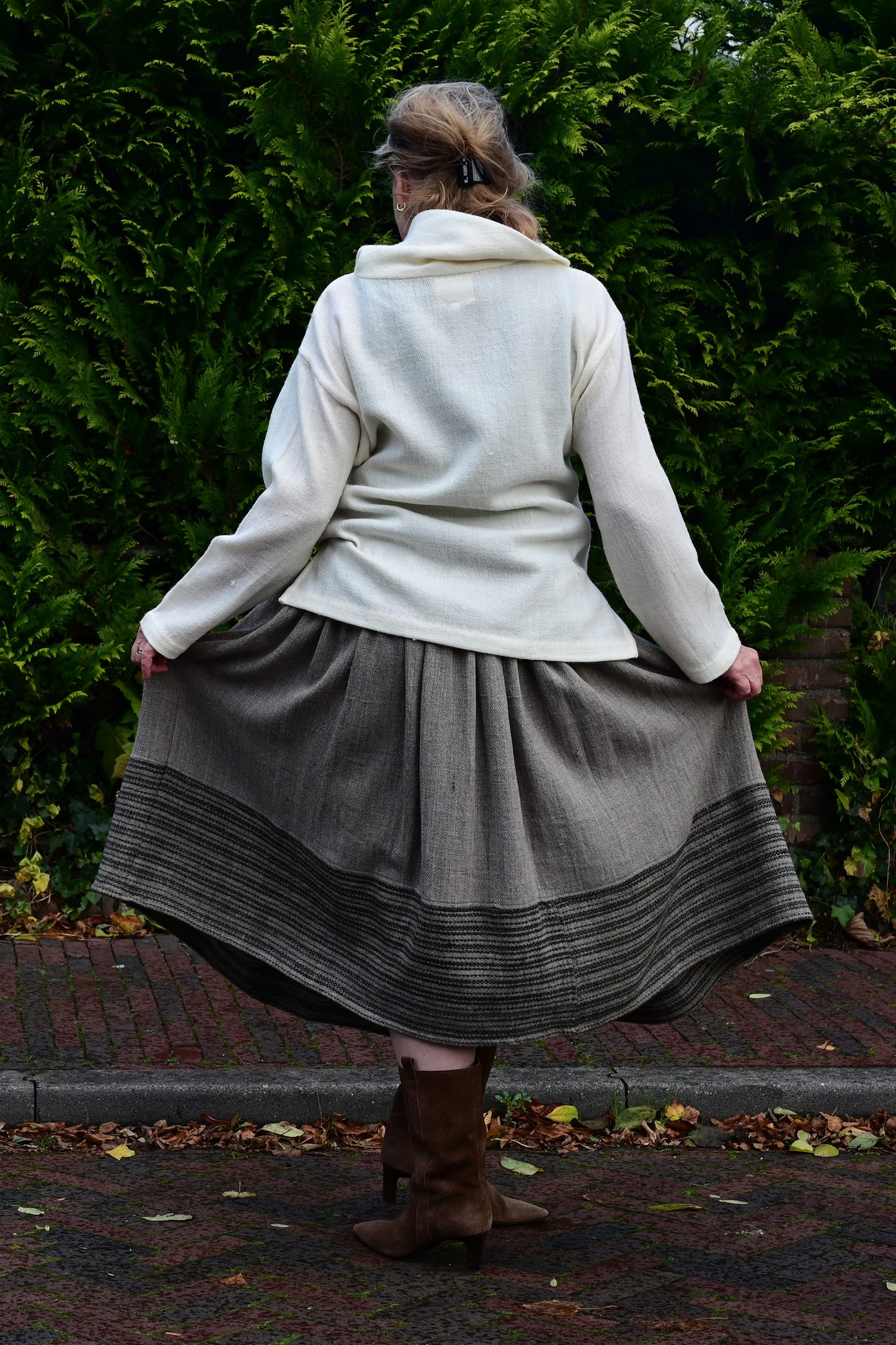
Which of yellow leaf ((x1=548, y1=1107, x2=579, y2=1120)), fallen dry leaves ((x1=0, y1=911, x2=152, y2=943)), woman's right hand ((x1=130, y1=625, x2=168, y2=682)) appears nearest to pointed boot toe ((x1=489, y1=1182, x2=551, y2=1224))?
yellow leaf ((x1=548, y1=1107, x2=579, y2=1120))

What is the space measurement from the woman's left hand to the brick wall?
9.94 feet

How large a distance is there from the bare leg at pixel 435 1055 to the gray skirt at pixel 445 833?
0.06 m

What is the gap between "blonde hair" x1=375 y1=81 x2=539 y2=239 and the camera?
9.37ft

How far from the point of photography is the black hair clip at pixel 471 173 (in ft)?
9.33

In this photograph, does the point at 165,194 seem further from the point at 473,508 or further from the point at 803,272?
the point at 473,508

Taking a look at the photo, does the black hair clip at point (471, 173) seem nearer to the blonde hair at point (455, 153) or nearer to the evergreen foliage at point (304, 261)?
the blonde hair at point (455, 153)

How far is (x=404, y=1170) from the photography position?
311 centimetres

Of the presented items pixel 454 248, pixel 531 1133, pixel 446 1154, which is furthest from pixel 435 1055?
pixel 454 248

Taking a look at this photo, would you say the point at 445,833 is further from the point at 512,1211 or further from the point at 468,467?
the point at 512,1211

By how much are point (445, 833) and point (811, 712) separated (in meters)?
3.61

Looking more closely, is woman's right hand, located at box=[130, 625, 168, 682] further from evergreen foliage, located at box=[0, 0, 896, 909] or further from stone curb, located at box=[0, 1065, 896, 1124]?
evergreen foliage, located at box=[0, 0, 896, 909]

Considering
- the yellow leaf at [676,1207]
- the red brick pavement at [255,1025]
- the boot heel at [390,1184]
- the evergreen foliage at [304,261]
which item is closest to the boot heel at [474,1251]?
the boot heel at [390,1184]

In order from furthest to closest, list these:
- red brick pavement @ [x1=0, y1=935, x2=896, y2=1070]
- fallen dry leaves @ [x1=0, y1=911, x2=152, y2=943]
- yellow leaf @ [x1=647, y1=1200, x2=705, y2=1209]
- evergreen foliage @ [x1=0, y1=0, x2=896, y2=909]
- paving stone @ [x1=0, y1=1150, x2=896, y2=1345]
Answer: fallen dry leaves @ [x1=0, y1=911, x2=152, y2=943] < evergreen foliage @ [x1=0, y1=0, x2=896, y2=909] < red brick pavement @ [x1=0, y1=935, x2=896, y2=1070] < yellow leaf @ [x1=647, y1=1200, x2=705, y2=1209] < paving stone @ [x1=0, y1=1150, x2=896, y2=1345]

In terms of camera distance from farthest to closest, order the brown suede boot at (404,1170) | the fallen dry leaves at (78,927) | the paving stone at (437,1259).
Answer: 1. the fallen dry leaves at (78,927)
2. the brown suede boot at (404,1170)
3. the paving stone at (437,1259)
